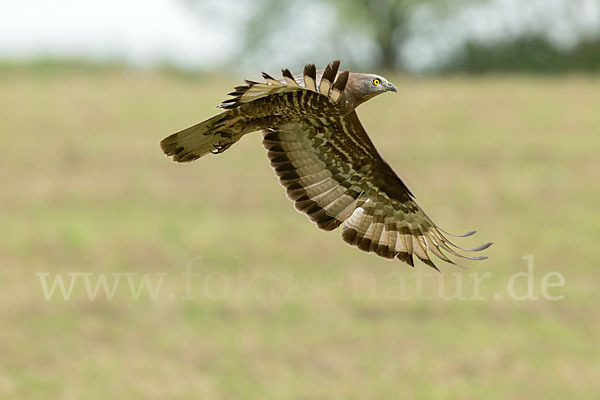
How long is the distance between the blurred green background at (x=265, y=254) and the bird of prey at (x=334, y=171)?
871cm

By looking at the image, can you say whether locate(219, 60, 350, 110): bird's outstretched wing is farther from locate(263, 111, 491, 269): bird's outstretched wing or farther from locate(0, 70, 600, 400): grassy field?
locate(0, 70, 600, 400): grassy field

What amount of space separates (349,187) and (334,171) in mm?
82

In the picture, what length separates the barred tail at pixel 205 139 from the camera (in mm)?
2875

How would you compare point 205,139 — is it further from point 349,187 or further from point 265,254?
point 265,254

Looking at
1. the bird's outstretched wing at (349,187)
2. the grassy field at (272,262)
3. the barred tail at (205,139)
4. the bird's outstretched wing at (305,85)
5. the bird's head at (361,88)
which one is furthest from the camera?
the grassy field at (272,262)

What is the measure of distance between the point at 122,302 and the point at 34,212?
382 centimetres

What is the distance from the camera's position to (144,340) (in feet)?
44.2

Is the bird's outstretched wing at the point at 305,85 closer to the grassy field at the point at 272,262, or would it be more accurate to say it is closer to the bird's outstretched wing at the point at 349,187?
the bird's outstretched wing at the point at 349,187

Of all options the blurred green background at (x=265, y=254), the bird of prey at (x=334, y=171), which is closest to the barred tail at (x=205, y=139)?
the bird of prey at (x=334, y=171)

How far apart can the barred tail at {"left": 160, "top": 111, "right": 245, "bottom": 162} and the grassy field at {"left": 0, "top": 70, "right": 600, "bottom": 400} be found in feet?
30.5

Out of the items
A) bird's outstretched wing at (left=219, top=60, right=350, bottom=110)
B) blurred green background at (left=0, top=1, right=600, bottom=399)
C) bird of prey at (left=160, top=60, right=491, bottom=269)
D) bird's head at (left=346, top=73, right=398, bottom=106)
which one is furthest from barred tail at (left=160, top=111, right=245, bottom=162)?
Answer: blurred green background at (left=0, top=1, right=600, bottom=399)

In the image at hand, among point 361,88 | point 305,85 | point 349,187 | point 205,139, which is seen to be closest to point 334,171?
point 349,187

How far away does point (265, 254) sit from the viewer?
16.1 meters

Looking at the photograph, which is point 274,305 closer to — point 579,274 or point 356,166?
point 579,274
